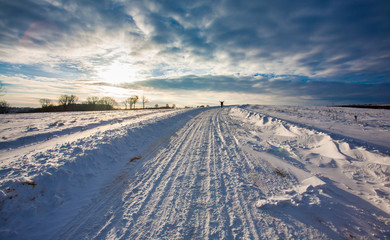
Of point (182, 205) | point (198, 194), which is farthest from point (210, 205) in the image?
point (182, 205)

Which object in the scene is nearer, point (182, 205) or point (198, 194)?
point (182, 205)

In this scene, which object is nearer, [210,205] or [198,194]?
[210,205]

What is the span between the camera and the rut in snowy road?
2027mm

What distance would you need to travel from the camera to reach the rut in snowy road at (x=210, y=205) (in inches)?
79.8

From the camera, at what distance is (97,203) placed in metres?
2.74

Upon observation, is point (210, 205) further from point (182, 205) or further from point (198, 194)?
point (182, 205)

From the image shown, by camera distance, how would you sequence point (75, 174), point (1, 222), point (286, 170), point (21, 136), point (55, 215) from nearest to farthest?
point (1, 222), point (55, 215), point (75, 174), point (286, 170), point (21, 136)

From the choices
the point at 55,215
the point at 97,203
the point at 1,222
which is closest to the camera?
the point at 1,222

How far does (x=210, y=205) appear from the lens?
2.52 meters

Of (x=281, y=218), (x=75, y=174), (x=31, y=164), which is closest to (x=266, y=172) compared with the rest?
(x=281, y=218)

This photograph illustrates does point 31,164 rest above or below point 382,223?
above

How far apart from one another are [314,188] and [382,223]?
0.87 meters

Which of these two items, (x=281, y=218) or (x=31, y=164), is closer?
(x=281, y=218)

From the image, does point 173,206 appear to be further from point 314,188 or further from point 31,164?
point 31,164
